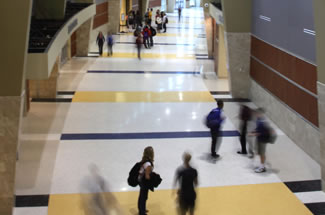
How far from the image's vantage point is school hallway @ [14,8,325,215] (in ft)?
26.4

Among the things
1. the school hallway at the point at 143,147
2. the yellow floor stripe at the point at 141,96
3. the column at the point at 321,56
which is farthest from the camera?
the yellow floor stripe at the point at 141,96

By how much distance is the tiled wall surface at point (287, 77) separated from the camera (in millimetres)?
10000

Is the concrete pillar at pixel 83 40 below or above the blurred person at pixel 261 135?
above

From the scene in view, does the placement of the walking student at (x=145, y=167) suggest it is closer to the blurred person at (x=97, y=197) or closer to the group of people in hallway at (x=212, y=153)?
the group of people in hallway at (x=212, y=153)

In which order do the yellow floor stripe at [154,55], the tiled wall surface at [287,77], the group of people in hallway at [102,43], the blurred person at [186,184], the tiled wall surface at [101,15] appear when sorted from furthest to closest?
1. the tiled wall surface at [101,15]
2. the yellow floor stripe at [154,55]
3. the group of people in hallway at [102,43]
4. the tiled wall surface at [287,77]
5. the blurred person at [186,184]

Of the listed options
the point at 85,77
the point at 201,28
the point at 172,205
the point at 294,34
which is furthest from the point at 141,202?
the point at 201,28

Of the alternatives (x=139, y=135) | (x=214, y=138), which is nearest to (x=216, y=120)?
(x=214, y=138)

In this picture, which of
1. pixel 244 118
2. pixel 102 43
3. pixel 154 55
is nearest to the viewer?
pixel 244 118

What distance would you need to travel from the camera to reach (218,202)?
26.3ft

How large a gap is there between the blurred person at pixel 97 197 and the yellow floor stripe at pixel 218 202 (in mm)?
46

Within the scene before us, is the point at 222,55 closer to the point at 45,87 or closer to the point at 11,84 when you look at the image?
the point at 45,87

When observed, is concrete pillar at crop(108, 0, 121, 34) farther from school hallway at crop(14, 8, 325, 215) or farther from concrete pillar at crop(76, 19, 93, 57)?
school hallway at crop(14, 8, 325, 215)

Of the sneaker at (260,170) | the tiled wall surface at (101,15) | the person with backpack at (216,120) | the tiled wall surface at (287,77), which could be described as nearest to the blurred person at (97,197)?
the person with backpack at (216,120)

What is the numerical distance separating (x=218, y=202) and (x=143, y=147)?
3179mm
